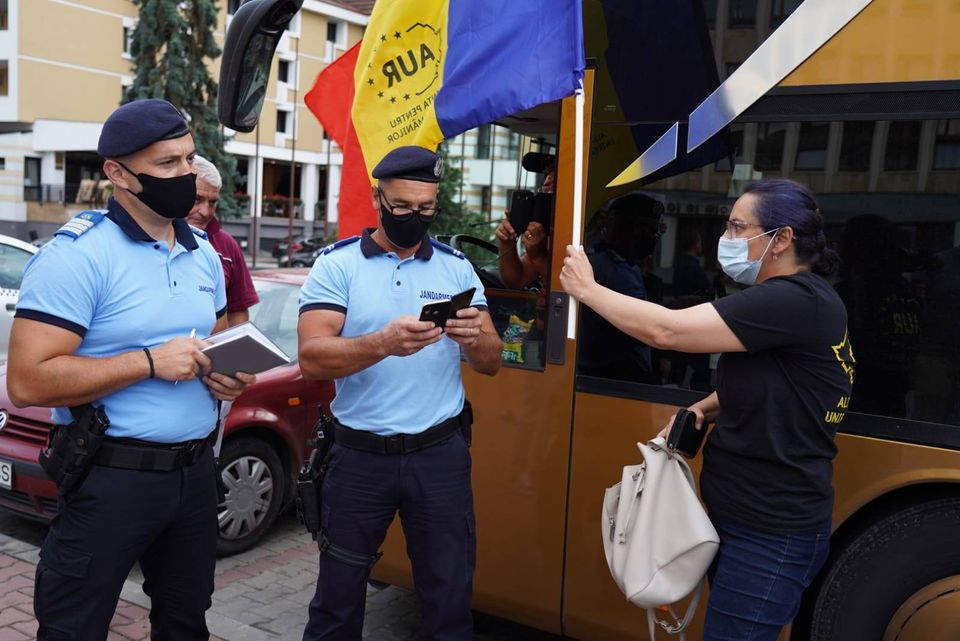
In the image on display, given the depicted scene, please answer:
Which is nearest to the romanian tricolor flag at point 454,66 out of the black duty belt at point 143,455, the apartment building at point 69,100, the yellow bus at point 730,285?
the yellow bus at point 730,285

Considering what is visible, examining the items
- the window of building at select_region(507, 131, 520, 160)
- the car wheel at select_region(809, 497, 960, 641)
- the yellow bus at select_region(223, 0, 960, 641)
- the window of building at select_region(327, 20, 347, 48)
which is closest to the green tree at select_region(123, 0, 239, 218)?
the window of building at select_region(327, 20, 347, 48)

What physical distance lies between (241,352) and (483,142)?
225 centimetres

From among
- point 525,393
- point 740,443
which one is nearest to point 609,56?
point 525,393

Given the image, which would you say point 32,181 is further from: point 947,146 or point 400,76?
point 947,146

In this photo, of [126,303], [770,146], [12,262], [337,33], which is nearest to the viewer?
[126,303]

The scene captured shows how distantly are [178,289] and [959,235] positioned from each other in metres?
2.43

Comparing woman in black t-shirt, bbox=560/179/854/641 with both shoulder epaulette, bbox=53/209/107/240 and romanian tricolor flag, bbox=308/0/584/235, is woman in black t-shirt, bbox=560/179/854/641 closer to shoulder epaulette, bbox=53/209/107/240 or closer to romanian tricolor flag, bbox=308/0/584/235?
romanian tricolor flag, bbox=308/0/584/235

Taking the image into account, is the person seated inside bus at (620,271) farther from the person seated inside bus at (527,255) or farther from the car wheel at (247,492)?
the car wheel at (247,492)

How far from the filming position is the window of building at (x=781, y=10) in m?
2.81

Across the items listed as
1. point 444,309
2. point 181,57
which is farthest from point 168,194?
point 181,57

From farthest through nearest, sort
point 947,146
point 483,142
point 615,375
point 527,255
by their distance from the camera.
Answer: point 483,142 → point 527,255 → point 615,375 → point 947,146

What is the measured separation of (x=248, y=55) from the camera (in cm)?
329

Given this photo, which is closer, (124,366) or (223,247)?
(124,366)

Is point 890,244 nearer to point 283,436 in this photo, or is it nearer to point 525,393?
point 525,393
